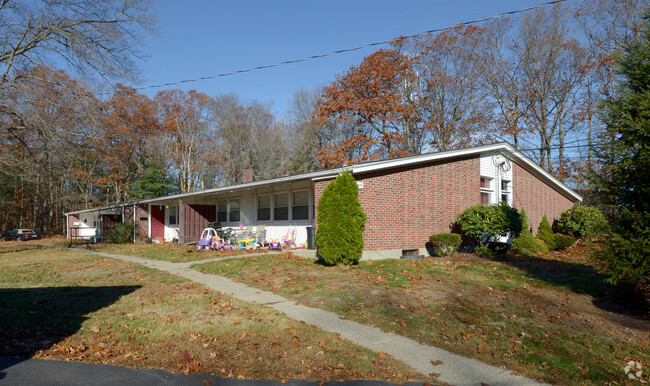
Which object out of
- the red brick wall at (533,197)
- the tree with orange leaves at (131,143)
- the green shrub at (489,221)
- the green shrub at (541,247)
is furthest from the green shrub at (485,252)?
the tree with orange leaves at (131,143)

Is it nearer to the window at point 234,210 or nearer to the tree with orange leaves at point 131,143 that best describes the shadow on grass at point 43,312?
the window at point 234,210

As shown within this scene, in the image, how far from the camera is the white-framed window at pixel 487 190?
59.1ft

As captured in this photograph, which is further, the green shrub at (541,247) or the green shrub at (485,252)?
the green shrub at (541,247)

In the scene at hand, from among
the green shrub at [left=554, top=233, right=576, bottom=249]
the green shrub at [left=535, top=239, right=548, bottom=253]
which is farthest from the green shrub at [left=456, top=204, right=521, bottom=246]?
the green shrub at [left=554, top=233, right=576, bottom=249]

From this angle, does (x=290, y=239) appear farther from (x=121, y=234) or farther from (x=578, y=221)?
(x=121, y=234)

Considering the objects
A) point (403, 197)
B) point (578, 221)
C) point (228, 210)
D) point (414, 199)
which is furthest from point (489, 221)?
point (228, 210)

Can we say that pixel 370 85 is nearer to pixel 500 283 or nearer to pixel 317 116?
pixel 317 116

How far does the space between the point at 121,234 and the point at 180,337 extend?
23.5 metres

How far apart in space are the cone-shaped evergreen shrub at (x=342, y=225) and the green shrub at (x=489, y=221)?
17.3 feet

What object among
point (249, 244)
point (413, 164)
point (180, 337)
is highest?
point (413, 164)

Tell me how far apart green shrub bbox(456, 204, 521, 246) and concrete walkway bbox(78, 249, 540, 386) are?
9121mm

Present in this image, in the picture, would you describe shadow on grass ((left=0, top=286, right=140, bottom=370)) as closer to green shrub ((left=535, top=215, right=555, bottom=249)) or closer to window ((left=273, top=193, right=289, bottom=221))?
window ((left=273, top=193, right=289, bottom=221))

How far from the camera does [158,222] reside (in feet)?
91.0

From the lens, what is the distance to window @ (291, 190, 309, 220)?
16266mm
